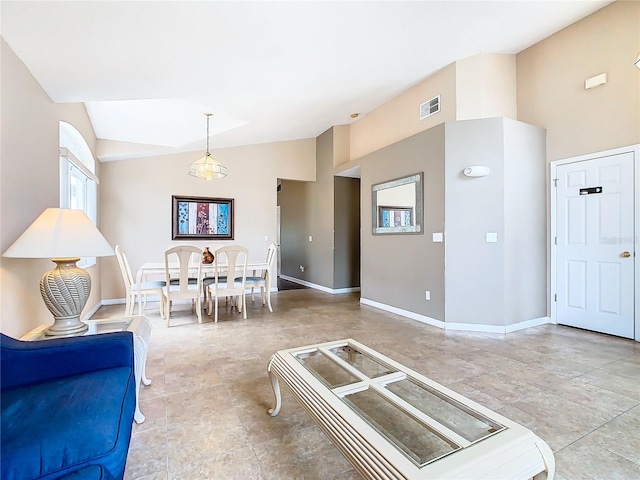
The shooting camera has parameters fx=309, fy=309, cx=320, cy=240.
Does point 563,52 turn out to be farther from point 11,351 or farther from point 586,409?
point 11,351

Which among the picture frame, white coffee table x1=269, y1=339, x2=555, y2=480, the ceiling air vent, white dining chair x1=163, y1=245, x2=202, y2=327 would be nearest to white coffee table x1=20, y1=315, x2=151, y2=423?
white coffee table x1=269, y1=339, x2=555, y2=480

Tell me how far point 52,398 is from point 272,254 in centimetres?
377

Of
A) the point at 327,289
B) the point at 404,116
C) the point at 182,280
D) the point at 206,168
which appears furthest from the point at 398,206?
the point at 182,280

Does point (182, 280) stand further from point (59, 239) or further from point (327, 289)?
point (327, 289)

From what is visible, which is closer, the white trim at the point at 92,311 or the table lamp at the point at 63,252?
the table lamp at the point at 63,252

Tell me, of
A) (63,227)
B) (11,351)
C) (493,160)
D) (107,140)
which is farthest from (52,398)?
(107,140)

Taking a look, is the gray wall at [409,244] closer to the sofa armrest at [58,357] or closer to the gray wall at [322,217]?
the gray wall at [322,217]

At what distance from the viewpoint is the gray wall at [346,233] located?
641cm

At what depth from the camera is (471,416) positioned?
125cm

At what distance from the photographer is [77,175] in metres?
4.00

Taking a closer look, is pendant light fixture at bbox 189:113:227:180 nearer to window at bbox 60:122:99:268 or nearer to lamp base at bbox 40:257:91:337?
window at bbox 60:122:99:268

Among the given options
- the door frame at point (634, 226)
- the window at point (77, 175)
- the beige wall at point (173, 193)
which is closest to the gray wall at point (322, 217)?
the beige wall at point (173, 193)

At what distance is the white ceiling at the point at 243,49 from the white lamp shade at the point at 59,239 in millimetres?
1128

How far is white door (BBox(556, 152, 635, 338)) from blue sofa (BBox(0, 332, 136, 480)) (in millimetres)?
4602
